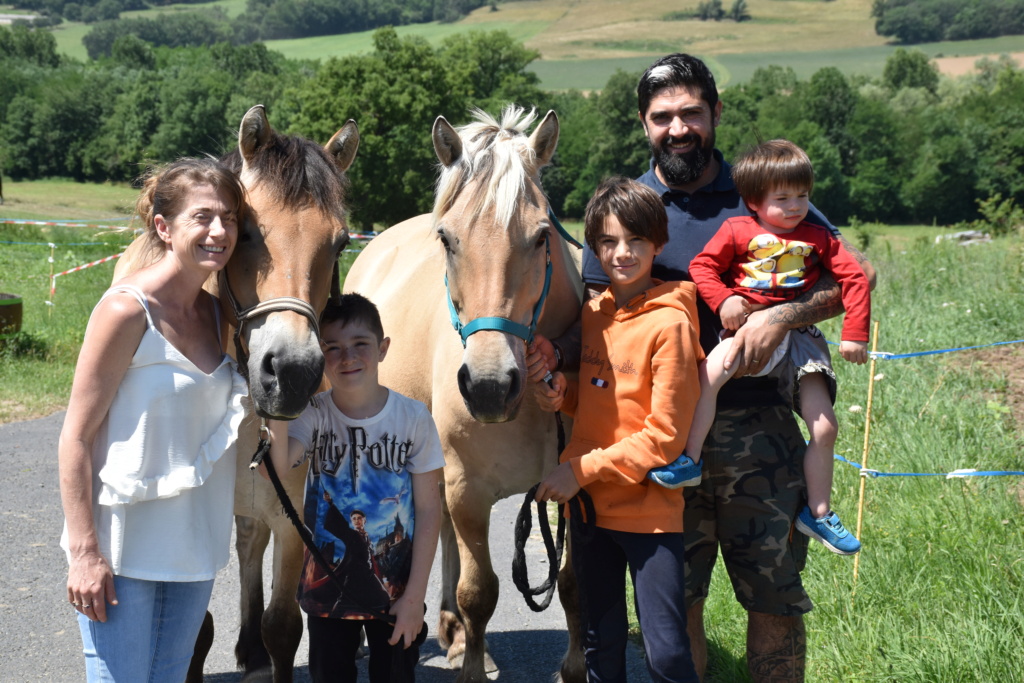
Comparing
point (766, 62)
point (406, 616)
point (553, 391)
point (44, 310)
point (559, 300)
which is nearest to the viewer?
point (406, 616)

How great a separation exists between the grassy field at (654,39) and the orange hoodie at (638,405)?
68409 mm

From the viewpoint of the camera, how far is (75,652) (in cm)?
370

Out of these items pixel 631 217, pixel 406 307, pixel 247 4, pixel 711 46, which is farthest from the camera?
pixel 247 4

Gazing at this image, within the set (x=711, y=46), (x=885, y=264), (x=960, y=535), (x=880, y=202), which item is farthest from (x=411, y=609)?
(x=711, y=46)

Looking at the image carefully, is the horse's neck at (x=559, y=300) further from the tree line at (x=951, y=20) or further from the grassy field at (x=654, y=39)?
the tree line at (x=951, y=20)

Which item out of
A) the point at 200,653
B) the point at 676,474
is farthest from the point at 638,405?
the point at 200,653

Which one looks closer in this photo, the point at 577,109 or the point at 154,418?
the point at 154,418

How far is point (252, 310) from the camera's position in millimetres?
2334

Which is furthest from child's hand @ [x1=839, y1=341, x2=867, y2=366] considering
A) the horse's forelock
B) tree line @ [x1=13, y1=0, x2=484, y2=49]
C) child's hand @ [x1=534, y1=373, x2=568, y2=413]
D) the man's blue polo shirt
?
tree line @ [x1=13, y1=0, x2=484, y2=49]

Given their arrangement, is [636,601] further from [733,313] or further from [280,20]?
[280,20]

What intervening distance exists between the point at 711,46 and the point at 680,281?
91.2 m

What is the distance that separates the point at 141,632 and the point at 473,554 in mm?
1432

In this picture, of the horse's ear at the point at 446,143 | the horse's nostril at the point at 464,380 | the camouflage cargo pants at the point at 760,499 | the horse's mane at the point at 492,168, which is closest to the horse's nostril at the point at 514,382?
the horse's nostril at the point at 464,380

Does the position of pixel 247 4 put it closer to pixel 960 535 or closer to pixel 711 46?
pixel 711 46
